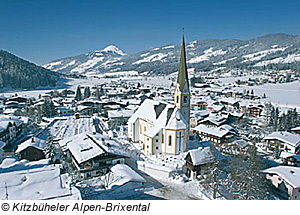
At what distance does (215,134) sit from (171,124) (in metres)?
7.17

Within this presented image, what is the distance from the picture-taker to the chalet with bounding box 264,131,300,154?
1717 centimetres

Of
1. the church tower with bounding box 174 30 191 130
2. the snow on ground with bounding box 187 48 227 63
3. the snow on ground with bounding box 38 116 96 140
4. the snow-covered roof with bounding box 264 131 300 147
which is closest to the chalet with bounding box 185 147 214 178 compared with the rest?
the church tower with bounding box 174 30 191 130

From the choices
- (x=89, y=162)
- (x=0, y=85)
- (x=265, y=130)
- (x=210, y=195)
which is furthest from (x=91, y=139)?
(x=0, y=85)

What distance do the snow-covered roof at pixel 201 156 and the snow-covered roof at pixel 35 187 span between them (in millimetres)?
6905

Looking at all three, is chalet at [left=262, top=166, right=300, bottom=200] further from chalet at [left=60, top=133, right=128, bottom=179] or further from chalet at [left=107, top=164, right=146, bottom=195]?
chalet at [left=60, top=133, right=128, bottom=179]

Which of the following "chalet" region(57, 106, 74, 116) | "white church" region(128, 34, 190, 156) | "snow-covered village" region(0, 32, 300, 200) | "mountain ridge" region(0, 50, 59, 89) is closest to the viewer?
"snow-covered village" region(0, 32, 300, 200)

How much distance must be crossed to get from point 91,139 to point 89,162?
9.25ft

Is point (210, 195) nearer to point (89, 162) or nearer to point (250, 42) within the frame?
point (89, 162)

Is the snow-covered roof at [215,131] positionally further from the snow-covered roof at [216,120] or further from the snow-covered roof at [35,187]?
the snow-covered roof at [35,187]

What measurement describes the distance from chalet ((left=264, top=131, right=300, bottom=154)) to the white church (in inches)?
316

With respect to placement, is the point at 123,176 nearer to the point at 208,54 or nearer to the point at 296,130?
the point at 296,130

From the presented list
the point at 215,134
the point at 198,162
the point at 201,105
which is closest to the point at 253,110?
the point at 201,105

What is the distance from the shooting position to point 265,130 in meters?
23.5
